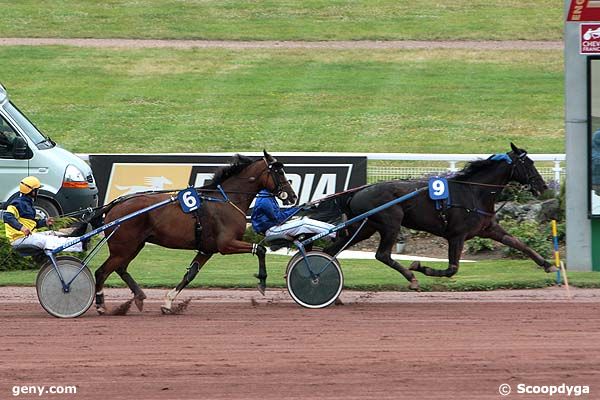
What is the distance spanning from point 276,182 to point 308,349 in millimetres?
2828

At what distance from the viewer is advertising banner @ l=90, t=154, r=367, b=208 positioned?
1922 centimetres

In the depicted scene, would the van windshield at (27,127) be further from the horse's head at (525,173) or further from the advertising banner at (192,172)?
the horse's head at (525,173)

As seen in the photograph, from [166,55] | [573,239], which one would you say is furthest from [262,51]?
[573,239]

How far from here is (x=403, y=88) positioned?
31.4 metres

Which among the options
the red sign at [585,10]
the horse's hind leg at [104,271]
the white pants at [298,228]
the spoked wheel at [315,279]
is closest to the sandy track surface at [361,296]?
the spoked wheel at [315,279]

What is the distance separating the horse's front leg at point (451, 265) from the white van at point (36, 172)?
608 centimetres

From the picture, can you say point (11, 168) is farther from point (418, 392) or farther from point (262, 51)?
point (262, 51)

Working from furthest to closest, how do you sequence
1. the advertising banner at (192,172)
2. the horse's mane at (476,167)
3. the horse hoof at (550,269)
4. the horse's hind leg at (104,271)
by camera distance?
1. the advertising banner at (192,172)
2. the horse hoof at (550,269)
3. the horse's mane at (476,167)
4. the horse's hind leg at (104,271)

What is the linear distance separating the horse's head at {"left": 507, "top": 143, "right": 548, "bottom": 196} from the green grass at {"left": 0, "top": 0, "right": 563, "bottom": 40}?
20940 mm

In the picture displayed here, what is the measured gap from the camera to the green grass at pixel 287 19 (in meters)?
35.6

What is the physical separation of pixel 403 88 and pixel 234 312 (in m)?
18.8

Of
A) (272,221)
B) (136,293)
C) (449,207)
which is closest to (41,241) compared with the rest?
(136,293)

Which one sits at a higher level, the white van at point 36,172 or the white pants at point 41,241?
the white van at point 36,172

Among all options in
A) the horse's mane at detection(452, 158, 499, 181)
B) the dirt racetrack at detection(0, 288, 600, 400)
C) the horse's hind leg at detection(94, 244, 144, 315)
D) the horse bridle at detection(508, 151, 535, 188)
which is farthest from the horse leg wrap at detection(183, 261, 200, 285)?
the horse bridle at detection(508, 151, 535, 188)
